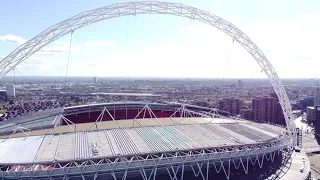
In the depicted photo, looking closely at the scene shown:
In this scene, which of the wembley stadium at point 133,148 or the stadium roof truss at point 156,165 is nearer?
the stadium roof truss at point 156,165

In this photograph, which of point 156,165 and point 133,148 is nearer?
point 156,165

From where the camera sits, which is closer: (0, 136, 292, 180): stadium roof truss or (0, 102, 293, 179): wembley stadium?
(0, 136, 292, 180): stadium roof truss

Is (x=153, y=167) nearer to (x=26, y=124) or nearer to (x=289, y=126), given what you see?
(x=26, y=124)

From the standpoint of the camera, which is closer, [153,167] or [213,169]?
[153,167]

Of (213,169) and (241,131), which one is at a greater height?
(241,131)

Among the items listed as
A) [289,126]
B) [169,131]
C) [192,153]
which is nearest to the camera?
[192,153]

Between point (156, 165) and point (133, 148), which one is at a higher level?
point (133, 148)

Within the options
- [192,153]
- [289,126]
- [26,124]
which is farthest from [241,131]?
[26,124]

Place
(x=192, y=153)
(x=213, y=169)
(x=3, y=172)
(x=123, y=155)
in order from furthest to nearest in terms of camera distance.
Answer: (x=213, y=169) → (x=192, y=153) → (x=123, y=155) → (x=3, y=172)
